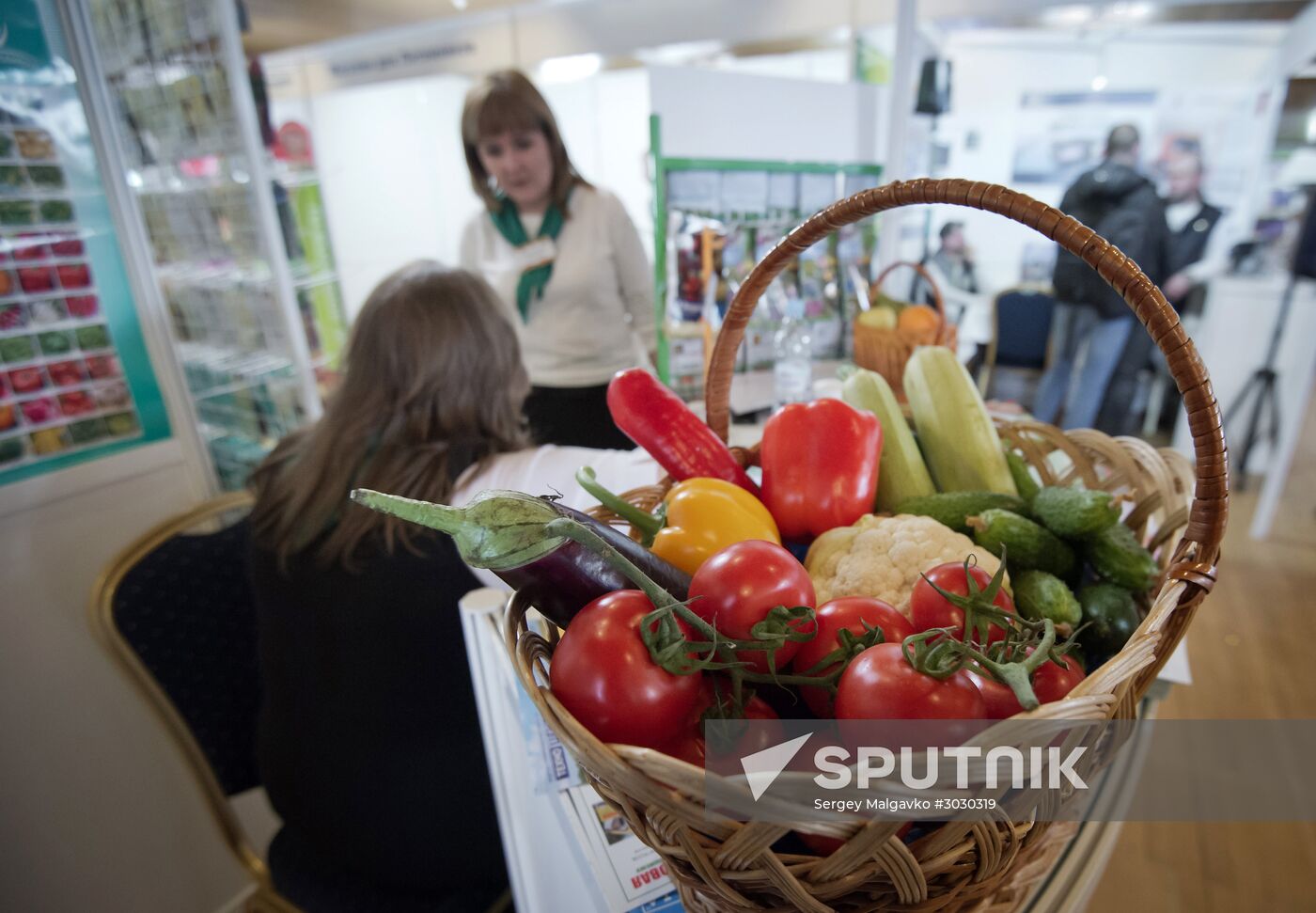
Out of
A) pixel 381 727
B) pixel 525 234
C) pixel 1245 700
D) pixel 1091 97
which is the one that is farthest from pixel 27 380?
pixel 1091 97

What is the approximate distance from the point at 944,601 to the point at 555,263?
151cm

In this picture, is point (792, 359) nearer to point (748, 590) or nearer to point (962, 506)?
point (962, 506)

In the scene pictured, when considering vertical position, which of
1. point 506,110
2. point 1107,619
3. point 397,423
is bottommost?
point 1107,619

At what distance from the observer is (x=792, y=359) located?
1.43 m

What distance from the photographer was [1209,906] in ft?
4.43

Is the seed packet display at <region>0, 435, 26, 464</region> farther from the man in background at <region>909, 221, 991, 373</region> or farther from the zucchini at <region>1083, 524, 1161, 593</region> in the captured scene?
the man in background at <region>909, 221, 991, 373</region>

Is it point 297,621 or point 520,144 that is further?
point 520,144

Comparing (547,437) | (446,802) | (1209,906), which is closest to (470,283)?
(446,802)

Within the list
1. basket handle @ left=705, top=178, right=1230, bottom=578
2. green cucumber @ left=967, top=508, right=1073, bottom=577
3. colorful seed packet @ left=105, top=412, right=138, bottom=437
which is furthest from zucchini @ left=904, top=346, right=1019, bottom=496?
colorful seed packet @ left=105, top=412, right=138, bottom=437

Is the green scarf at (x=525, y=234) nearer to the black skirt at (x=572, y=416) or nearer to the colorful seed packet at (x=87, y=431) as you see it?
the black skirt at (x=572, y=416)

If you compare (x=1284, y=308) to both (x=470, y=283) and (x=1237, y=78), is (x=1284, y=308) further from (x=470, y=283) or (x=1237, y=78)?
(x=470, y=283)

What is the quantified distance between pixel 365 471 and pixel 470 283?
328 mm

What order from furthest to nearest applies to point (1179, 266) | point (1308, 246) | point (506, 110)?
point (1179, 266) < point (1308, 246) < point (506, 110)

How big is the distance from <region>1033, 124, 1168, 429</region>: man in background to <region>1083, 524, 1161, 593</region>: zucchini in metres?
2.23
